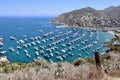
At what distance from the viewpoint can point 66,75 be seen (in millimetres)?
7418

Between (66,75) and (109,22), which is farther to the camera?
(109,22)

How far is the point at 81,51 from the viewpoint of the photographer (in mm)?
74188

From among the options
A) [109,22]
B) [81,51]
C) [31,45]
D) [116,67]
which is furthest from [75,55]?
[109,22]

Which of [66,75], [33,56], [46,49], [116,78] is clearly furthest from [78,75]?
[46,49]

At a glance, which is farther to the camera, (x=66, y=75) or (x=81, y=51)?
(x=81, y=51)

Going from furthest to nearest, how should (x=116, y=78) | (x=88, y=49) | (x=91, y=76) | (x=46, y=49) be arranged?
(x=88, y=49)
(x=46, y=49)
(x=116, y=78)
(x=91, y=76)

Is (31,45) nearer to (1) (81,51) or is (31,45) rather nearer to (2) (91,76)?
(1) (81,51)

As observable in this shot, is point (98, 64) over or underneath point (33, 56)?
over

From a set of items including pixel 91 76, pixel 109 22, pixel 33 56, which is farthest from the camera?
pixel 109 22

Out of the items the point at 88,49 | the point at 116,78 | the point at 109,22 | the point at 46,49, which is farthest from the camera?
the point at 109,22

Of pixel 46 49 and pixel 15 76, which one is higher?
pixel 15 76

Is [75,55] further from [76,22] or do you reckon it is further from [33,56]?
[76,22]

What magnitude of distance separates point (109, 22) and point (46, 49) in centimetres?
9782

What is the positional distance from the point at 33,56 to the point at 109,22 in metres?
107
